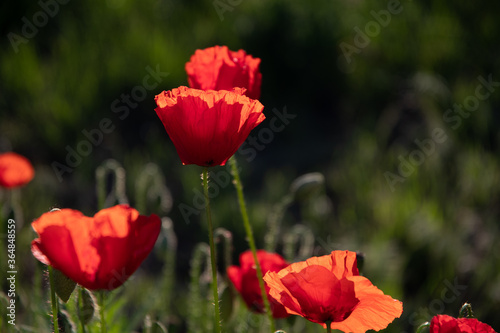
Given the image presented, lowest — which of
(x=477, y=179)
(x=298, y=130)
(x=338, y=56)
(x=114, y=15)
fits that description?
(x=477, y=179)

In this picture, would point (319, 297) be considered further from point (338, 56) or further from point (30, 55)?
point (338, 56)

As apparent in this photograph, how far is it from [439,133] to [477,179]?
423mm

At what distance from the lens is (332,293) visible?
87 cm

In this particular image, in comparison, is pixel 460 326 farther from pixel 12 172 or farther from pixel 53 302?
pixel 12 172

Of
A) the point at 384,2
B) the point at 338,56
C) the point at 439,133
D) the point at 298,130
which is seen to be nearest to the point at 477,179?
the point at 439,133

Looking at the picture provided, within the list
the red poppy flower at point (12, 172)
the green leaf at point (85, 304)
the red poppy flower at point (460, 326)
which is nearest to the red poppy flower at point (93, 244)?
the green leaf at point (85, 304)

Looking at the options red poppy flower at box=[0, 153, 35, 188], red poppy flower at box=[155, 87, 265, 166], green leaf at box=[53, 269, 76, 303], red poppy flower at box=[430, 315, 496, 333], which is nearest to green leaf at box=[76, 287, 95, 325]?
green leaf at box=[53, 269, 76, 303]

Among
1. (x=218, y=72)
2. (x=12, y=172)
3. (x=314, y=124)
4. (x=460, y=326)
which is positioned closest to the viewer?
(x=460, y=326)

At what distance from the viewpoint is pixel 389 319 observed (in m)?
0.89

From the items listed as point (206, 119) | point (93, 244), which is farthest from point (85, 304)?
point (206, 119)

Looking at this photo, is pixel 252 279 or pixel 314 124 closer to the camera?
pixel 252 279

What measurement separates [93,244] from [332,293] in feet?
1.03

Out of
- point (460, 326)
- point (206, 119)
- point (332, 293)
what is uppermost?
point (206, 119)

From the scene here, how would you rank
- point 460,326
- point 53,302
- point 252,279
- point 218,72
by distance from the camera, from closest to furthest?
point 460,326 → point 53,302 → point 218,72 → point 252,279
